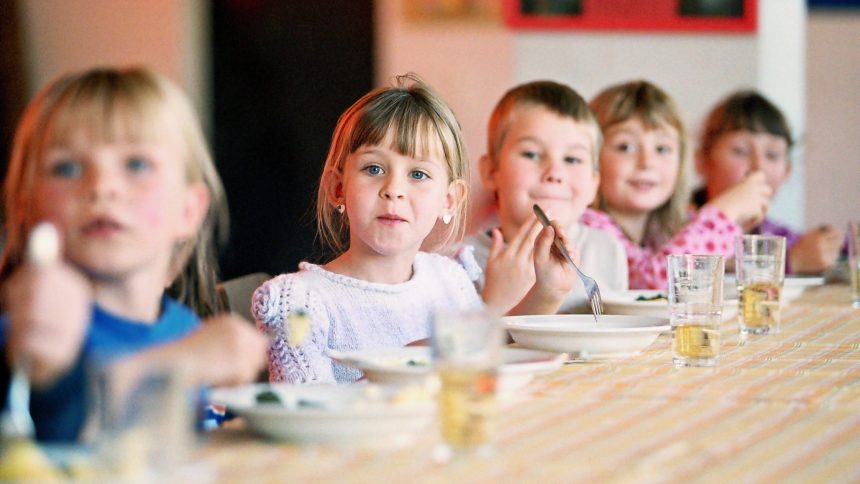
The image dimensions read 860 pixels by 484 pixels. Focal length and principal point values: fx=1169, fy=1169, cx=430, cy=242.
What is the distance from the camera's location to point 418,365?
4.81ft

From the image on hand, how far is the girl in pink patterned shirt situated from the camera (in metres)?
2.99

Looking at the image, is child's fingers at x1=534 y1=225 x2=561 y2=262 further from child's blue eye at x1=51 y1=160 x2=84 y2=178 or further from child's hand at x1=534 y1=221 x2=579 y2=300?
child's blue eye at x1=51 y1=160 x2=84 y2=178

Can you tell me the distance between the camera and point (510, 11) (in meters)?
4.85

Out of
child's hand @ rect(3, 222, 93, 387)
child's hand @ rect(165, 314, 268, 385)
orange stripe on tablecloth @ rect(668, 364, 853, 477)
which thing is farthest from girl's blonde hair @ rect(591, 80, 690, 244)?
child's hand @ rect(3, 222, 93, 387)

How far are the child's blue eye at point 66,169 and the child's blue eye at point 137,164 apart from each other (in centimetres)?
5

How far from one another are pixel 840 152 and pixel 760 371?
5.06 m

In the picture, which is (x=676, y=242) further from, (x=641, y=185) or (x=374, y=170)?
(x=374, y=170)

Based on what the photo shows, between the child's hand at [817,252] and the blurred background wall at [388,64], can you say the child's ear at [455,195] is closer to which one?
the child's hand at [817,252]

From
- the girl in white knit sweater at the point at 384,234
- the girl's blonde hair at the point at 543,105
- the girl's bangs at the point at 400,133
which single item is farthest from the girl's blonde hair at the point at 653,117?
the girl's bangs at the point at 400,133

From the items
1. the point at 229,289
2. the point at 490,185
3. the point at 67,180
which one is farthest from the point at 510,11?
the point at 67,180

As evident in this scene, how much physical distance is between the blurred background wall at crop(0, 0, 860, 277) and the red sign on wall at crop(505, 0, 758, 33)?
0.04 metres

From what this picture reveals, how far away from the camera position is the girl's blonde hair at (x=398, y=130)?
2059 millimetres

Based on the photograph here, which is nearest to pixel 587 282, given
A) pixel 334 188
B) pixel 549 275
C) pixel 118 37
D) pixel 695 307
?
pixel 549 275

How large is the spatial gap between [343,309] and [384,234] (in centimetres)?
15
